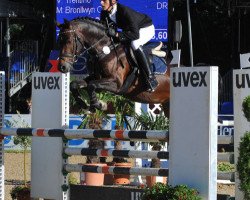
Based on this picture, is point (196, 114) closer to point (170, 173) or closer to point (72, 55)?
point (170, 173)

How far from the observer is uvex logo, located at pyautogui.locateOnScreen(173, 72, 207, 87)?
23.2 ft

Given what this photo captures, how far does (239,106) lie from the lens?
7309 mm

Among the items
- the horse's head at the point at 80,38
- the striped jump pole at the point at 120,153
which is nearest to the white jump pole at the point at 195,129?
the striped jump pole at the point at 120,153

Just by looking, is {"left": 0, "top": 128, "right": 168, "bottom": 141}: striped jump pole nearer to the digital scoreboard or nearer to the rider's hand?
the rider's hand

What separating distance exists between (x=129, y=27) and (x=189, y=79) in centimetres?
458

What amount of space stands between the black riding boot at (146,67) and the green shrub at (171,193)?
4.73m

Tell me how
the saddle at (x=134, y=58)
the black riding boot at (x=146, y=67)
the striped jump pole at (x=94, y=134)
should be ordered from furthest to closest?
the black riding boot at (x=146, y=67), the saddle at (x=134, y=58), the striped jump pole at (x=94, y=134)

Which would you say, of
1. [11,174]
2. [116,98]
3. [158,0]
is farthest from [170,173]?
[158,0]

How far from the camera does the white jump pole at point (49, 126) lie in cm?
852

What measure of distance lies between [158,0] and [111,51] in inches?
332

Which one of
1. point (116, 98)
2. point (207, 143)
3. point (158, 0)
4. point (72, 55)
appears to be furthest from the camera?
point (158, 0)

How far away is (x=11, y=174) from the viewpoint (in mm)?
14891

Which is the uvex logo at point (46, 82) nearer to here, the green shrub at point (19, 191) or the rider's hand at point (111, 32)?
the green shrub at point (19, 191)

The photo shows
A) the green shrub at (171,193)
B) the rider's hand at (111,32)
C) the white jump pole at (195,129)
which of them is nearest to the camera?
the green shrub at (171,193)
